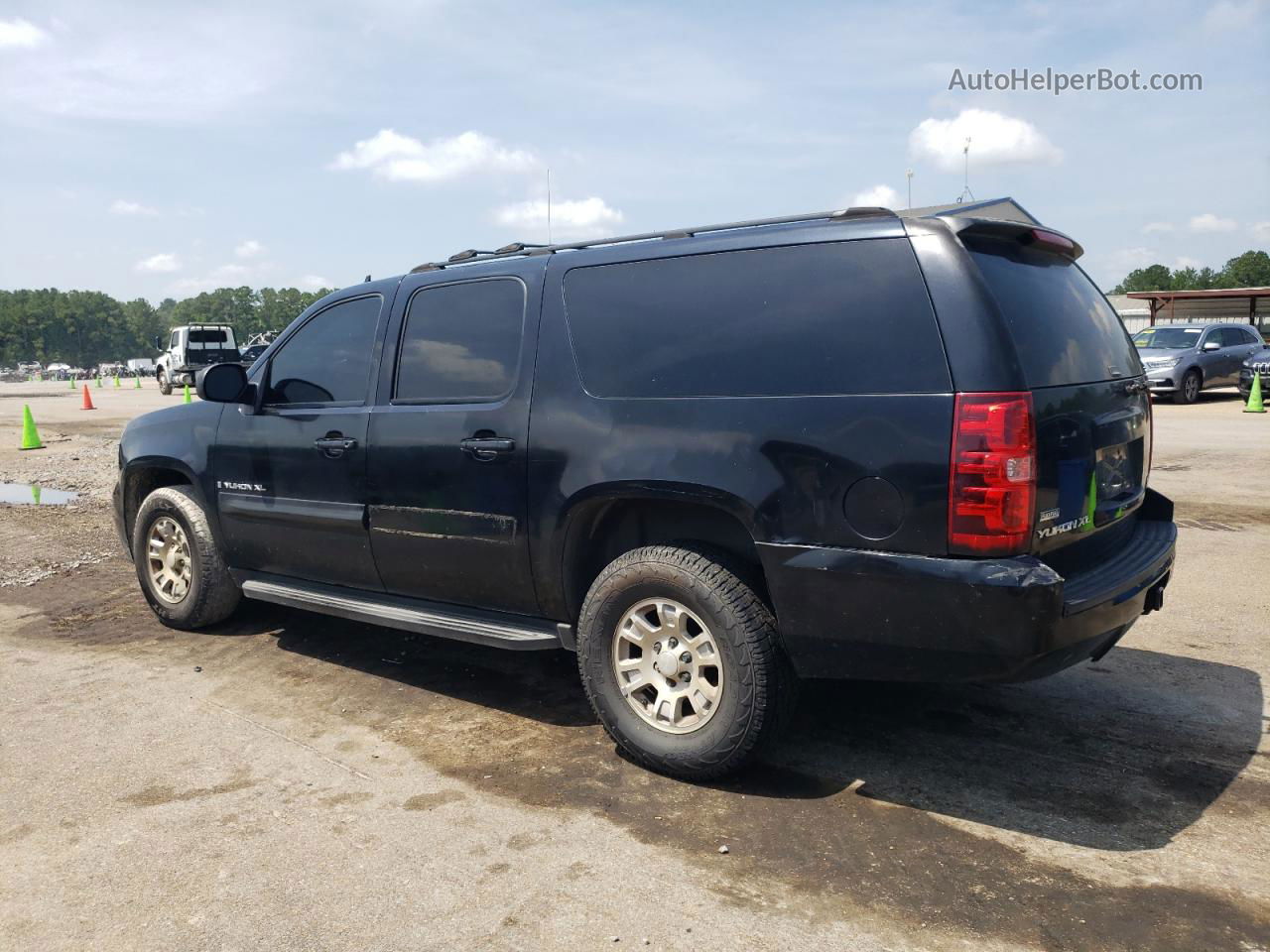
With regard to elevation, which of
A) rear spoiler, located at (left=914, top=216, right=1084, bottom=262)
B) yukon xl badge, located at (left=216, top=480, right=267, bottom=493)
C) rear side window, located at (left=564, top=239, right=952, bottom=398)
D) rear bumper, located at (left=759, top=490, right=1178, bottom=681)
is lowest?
rear bumper, located at (left=759, top=490, right=1178, bottom=681)

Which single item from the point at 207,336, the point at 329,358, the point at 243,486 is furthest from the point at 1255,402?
the point at 207,336

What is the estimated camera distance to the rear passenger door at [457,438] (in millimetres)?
4172

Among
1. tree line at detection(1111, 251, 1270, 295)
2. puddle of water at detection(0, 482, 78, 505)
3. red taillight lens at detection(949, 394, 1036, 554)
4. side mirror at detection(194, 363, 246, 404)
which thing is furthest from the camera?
tree line at detection(1111, 251, 1270, 295)

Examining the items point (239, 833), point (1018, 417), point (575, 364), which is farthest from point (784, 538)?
point (239, 833)

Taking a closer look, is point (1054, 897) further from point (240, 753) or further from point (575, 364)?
point (240, 753)

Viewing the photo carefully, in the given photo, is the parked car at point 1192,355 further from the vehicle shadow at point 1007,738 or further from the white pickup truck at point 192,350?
the white pickup truck at point 192,350

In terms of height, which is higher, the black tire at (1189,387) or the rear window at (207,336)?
the rear window at (207,336)

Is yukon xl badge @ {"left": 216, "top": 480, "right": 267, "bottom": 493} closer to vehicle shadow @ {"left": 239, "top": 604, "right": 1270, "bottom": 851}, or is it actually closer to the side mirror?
the side mirror

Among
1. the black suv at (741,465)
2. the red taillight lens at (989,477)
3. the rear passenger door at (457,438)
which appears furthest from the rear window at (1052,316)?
the rear passenger door at (457,438)

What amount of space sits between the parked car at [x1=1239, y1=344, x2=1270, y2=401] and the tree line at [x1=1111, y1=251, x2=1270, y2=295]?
109m

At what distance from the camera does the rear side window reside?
3.27m

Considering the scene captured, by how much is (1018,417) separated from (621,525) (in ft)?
5.16

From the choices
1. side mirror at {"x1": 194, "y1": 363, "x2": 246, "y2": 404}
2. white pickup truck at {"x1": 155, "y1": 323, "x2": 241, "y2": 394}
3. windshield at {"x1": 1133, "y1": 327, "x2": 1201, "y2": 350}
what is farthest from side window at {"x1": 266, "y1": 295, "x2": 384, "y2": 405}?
white pickup truck at {"x1": 155, "y1": 323, "x2": 241, "y2": 394}

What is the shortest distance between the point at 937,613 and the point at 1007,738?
121 cm
